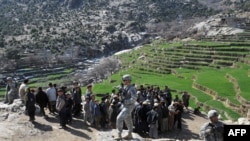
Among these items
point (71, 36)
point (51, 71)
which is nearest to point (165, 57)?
point (51, 71)

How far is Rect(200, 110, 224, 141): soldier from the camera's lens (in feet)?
36.7

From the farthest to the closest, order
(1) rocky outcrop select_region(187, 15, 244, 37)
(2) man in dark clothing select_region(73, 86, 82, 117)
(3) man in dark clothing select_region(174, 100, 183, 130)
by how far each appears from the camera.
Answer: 1. (1) rocky outcrop select_region(187, 15, 244, 37)
2. (3) man in dark clothing select_region(174, 100, 183, 130)
3. (2) man in dark clothing select_region(73, 86, 82, 117)

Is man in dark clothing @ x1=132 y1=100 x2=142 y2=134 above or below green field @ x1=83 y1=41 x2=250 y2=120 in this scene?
above

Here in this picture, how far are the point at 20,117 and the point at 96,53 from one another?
124886 millimetres

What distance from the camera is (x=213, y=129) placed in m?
11.3

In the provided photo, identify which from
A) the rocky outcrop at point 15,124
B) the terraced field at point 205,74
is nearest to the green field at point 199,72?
the terraced field at point 205,74

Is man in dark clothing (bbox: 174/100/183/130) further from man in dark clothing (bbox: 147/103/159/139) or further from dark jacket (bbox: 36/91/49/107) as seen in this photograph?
dark jacket (bbox: 36/91/49/107)

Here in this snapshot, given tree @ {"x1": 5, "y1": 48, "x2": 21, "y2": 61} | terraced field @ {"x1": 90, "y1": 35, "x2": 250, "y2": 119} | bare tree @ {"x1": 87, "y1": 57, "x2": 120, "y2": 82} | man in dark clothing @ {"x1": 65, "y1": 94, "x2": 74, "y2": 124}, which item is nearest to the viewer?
man in dark clothing @ {"x1": 65, "y1": 94, "x2": 74, "y2": 124}

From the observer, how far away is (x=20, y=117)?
21.9 meters

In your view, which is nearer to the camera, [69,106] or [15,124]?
[15,124]

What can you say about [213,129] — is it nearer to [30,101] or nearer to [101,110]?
[101,110]

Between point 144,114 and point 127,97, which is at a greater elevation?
point 127,97

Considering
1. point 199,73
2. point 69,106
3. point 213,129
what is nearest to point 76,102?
point 69,106

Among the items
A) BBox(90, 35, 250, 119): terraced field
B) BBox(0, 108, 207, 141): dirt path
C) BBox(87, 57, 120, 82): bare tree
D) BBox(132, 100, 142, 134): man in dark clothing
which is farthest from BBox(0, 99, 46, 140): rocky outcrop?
BBox(87, 57, 120, 82): bare tree
